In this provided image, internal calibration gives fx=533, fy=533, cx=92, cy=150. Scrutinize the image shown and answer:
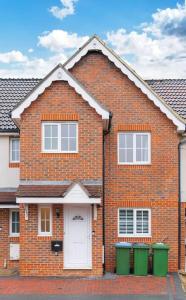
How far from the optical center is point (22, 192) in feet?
62.6

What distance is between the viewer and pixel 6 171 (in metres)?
22.0

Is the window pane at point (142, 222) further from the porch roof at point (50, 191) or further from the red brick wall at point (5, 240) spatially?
the red brick wall at point (5, 240)

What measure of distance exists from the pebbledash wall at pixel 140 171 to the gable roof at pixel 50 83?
1.79 meters

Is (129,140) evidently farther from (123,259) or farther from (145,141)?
(123,259)

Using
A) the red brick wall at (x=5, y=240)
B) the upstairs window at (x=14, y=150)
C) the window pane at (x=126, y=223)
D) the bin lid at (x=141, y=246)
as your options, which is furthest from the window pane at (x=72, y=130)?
the bin lid at (x=141, y=246)

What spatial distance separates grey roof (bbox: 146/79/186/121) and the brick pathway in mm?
7284

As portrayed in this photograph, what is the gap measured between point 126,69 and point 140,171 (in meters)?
4.02

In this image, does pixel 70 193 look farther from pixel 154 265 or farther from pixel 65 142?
pixel 154 265

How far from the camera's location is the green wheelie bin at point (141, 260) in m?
19.6

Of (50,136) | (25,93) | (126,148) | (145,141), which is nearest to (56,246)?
(50,136)

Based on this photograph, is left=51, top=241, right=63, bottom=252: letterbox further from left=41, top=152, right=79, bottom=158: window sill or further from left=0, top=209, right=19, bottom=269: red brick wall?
left=41, top=152, right=79, bottom=158: window sill

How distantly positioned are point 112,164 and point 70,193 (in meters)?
2.79

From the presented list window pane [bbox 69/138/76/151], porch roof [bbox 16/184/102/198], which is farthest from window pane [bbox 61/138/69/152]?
porch roof [bbox 16/184/102/198]

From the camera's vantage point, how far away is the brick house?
19344mm
